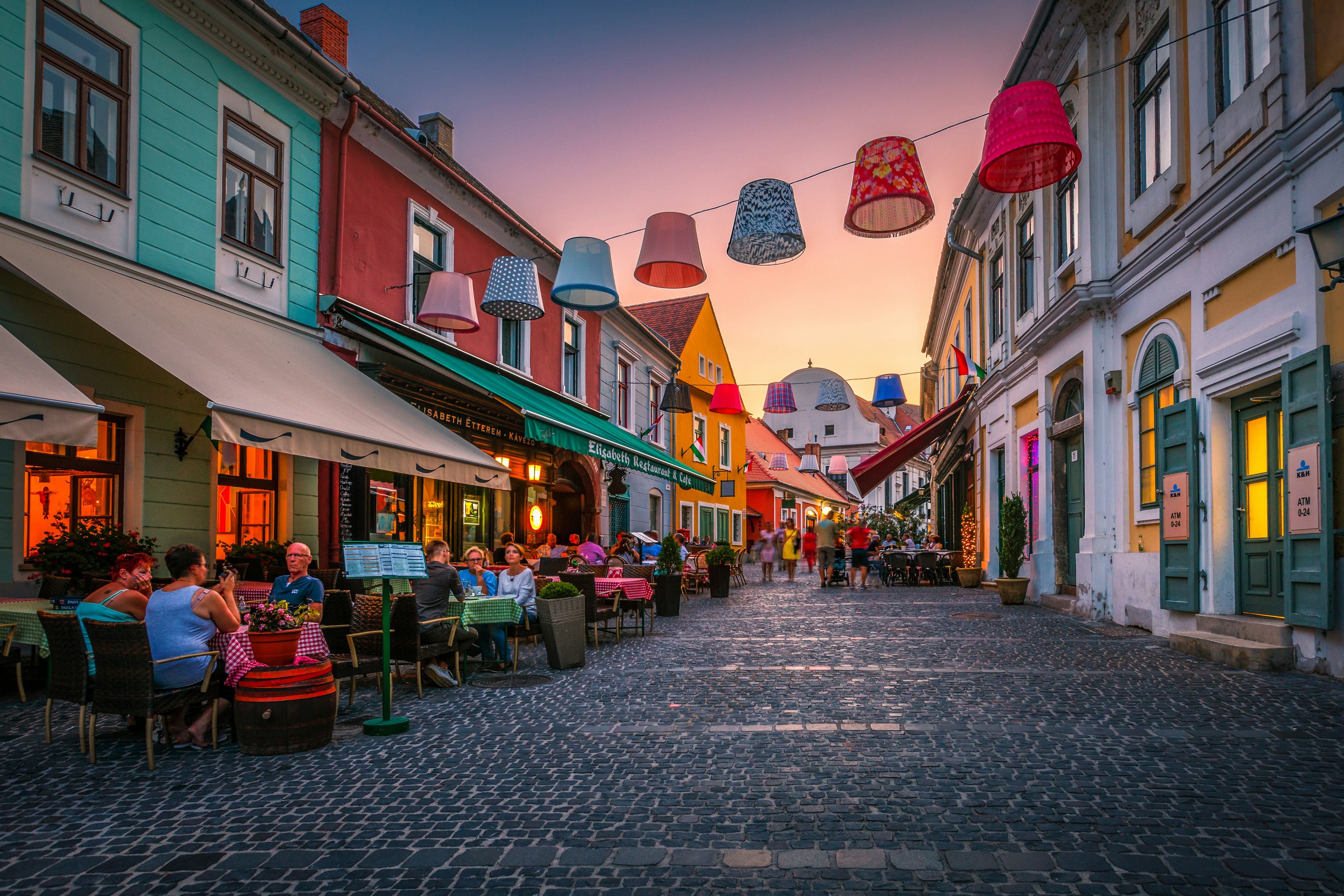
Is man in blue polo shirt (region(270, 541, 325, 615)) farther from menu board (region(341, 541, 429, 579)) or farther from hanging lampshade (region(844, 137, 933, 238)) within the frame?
hanging lampshade (region(844, 137, 933, 238))

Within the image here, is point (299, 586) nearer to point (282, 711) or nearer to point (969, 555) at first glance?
point (282, 711)

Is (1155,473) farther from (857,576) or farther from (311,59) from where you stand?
(857,576)

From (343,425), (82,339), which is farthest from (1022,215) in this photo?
(82,339)

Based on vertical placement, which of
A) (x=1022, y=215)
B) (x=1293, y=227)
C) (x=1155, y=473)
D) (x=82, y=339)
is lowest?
(x=1155, y=473)

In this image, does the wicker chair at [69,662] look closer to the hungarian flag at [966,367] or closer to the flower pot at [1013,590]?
the flower pot at [1013,590]

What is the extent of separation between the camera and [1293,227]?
24.5 ft

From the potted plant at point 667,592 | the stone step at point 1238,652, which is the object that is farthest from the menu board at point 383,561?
the potted plant at point 667,592

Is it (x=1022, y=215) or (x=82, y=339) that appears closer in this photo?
(x=82, y=339)

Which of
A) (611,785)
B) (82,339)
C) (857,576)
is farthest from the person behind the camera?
(857,576)

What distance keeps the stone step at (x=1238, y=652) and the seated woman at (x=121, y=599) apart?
27.6 feet

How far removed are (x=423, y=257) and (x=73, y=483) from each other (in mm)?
6592

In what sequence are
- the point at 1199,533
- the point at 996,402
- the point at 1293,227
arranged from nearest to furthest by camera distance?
1. the point at 1293,227
2. the point at 1199,533
3. the point at 996,402

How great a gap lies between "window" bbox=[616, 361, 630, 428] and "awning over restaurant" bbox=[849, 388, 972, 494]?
5840 millimetres

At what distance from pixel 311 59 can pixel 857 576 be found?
1824cm
